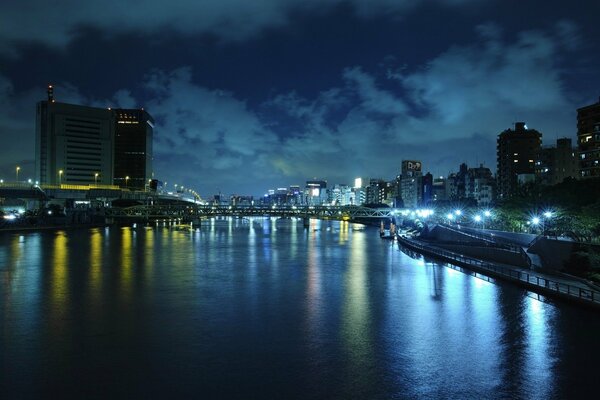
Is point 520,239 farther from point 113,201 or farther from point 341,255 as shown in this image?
point 113,201

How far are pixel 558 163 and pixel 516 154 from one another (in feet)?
43.7

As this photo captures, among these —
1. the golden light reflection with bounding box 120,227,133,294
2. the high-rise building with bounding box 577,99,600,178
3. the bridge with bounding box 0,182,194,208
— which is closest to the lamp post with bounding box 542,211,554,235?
the high-rise building with bounding box 577,99,600,178

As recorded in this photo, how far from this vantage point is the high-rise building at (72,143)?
424 ft

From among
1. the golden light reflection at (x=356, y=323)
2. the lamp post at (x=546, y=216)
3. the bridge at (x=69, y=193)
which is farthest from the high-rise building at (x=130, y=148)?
the golden light reflection at (x=356, y=323)

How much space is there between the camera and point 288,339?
596 inches

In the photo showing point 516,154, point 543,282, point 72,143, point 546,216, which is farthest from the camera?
point 72,143

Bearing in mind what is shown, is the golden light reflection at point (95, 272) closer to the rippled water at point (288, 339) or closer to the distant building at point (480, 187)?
the rippled water at point (288, 339)

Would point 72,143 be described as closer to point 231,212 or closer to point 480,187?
point 231,212

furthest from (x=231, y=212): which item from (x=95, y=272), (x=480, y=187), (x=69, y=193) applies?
(x=95, y=272)

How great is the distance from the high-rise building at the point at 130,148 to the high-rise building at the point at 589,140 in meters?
125

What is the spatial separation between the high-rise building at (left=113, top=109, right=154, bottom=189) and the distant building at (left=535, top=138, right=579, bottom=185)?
381 feet

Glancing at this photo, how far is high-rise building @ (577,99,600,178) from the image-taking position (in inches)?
2596

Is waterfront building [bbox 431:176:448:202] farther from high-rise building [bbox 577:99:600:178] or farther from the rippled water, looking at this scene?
the rippled water

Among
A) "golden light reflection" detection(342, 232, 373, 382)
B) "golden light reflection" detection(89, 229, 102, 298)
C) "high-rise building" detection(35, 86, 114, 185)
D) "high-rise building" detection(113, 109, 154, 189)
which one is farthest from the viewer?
"high-rise building" detection(113, 109, 154, 189)
